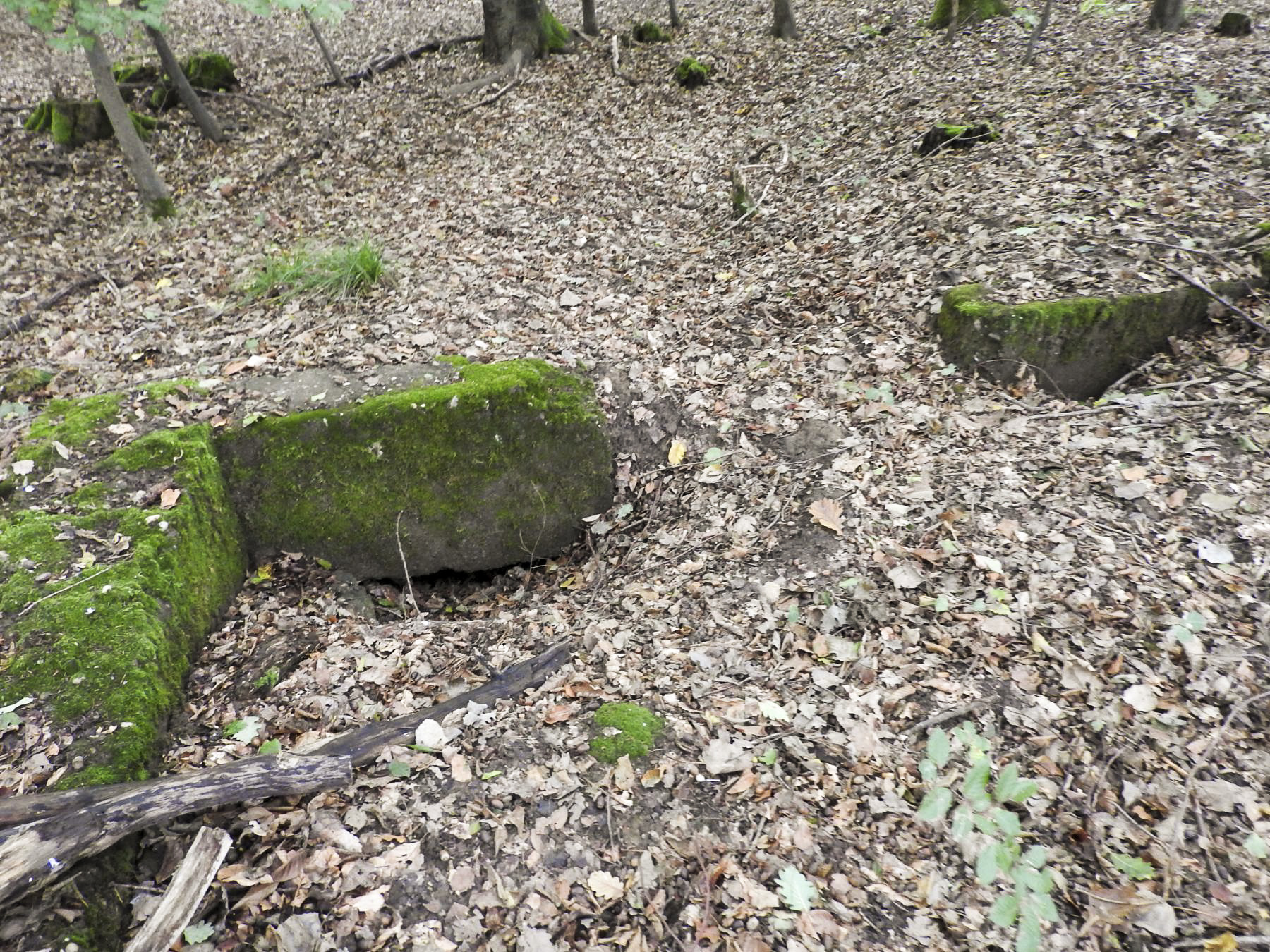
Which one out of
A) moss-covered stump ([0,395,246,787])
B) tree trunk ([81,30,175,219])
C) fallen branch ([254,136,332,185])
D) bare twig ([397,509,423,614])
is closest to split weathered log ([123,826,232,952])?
moss-covered stump ([0,395,246,787])

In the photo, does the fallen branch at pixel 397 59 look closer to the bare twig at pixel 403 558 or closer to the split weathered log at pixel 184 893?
the bare twig at pixel 403 558

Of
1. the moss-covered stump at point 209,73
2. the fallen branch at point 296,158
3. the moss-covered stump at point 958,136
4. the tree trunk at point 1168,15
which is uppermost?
the moss-covered stump at point 209,73

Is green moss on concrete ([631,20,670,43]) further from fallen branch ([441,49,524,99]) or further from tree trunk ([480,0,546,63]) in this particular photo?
fallen branch ([441,49,524,99])

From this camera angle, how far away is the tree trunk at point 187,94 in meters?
8.83

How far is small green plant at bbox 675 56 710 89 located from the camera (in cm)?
1050

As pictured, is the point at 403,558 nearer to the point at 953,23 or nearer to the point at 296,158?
the point at 296,158

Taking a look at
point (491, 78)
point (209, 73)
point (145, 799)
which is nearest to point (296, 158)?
point (209, 73)

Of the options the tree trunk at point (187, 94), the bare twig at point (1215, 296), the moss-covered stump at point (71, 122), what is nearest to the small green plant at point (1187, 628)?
the bare twig at point (1215, 296)

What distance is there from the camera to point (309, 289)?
602 centimetres

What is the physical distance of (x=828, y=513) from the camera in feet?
14.0

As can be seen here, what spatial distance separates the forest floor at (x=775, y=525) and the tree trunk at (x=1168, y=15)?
280 millimetres

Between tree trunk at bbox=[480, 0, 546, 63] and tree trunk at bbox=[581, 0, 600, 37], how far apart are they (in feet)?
3.22

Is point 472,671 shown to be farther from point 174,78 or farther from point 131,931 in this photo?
point 174,78

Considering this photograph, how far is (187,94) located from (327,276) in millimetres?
5354
